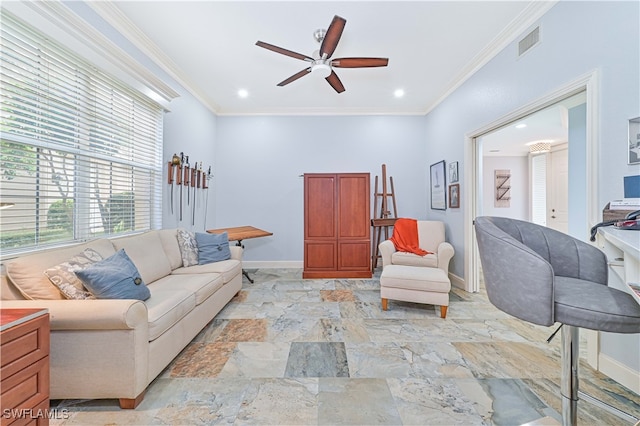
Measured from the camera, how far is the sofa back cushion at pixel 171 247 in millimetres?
2920

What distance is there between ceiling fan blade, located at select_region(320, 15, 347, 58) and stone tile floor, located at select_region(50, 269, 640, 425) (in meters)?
2.59

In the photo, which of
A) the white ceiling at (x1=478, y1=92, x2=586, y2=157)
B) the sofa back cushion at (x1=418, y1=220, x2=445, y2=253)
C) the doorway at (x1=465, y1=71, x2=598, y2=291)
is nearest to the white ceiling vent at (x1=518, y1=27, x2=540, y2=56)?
the doorway at (x1=465, y1=71, x2=598, y2=291)

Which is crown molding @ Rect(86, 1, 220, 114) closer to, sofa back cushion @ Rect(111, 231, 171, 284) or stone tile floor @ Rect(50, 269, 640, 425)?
sofa back cushion @ Rect(111, 231, 171, 284)

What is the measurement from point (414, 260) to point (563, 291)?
2.47 metres

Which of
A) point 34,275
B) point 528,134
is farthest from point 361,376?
point 528,134

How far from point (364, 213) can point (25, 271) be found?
3680 millimetres

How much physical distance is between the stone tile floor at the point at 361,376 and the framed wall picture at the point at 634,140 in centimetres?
147

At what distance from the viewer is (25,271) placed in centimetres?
160

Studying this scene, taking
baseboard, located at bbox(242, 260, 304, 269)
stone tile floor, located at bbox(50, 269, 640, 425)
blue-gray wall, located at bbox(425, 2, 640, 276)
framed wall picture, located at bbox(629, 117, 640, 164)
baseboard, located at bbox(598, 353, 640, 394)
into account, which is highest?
blue-gray wall, located at bbox(425, 2, 640, 276)

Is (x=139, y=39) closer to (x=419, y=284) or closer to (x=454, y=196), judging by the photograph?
(x=419, y=284)

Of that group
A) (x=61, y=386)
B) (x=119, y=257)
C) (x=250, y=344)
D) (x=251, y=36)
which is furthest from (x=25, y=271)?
(x=251, y=36)

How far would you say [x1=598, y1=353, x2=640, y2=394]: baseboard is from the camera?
1.63 metres

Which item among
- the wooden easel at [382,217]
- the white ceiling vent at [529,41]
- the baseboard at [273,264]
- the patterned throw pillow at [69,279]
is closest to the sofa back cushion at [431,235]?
the wooden easel at [382,217]

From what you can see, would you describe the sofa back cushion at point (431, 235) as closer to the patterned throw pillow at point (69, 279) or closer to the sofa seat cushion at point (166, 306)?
the sofa seat cushion at point (166, 306)
